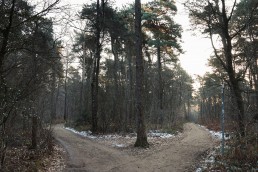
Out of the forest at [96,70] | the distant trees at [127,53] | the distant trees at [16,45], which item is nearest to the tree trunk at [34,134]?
the forest at [96,70]

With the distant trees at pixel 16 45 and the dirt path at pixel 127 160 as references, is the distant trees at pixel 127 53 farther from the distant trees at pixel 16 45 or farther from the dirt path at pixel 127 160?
the distant trees at pixel 16 45

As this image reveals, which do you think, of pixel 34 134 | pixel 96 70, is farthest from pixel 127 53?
pixel 34 134

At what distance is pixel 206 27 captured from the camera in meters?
14.6

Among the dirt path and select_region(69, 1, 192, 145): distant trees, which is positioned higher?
select_region(69, 1, 192, 145): distant trees

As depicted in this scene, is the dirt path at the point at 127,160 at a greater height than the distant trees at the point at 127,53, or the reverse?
the distant trees at the point at 127,53

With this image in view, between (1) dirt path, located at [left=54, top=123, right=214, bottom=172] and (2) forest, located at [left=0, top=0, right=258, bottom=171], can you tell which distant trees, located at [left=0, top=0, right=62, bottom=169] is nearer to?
(2) forest, located at [left=0, top=0, right=258, bottom=171]

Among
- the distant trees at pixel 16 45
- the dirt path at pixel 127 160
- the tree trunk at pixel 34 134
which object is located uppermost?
the distant trees at pixel 16 45

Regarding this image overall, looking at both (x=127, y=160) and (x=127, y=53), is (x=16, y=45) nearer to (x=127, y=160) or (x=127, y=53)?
(x=127, y=160)

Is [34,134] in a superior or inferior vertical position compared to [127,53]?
inferior

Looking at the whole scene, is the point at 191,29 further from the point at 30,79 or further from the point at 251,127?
the point at 30,79

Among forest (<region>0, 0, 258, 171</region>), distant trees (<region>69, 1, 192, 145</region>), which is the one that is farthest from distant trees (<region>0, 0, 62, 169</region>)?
distant trees (<region>69, 1, 192, 145</region>)

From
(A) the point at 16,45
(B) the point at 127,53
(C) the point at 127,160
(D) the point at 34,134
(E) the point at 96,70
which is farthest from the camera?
(B) the point at 127,53

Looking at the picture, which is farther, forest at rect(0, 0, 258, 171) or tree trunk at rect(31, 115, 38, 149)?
tree trunk at rect(31, 115, 38, 149)

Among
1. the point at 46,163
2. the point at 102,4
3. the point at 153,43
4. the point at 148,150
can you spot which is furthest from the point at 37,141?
the point at 153,43
